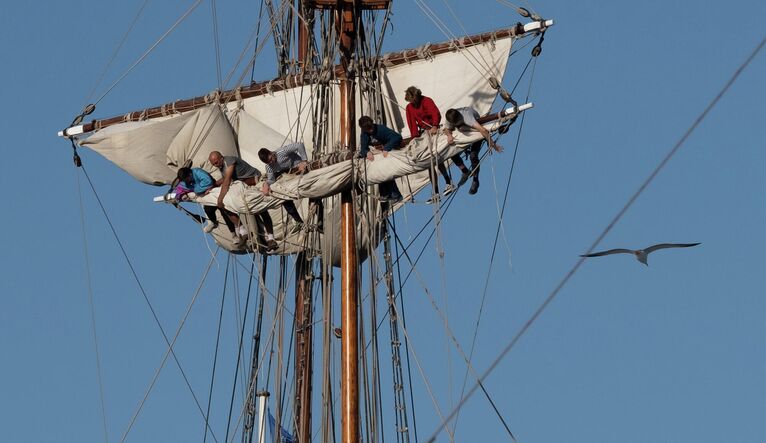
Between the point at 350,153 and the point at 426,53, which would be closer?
the point at 350,153

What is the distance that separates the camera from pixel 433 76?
30.8 m

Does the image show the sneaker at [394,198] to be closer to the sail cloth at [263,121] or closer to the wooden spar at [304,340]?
the sail cloth at [263,121]

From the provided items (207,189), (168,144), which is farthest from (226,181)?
(168,144)

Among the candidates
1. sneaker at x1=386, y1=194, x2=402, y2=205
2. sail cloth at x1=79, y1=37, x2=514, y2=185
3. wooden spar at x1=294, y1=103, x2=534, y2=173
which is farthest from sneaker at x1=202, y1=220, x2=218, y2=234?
sneaker at x1=386, y1=194, x2=402, y2=205

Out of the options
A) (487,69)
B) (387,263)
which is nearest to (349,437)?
(387,263)

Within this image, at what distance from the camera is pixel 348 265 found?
27.1m

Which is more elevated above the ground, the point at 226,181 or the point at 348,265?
the point at 226,181

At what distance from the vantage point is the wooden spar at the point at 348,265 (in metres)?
26.0

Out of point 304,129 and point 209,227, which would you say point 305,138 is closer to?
point 304,129

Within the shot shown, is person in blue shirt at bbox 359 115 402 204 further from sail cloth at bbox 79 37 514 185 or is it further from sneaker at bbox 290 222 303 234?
sail cloth at bbox 79 37 514 185

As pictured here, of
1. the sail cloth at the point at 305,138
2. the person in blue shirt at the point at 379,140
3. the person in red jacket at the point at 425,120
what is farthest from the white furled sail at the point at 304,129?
the person in red jacket at the point at 425,120

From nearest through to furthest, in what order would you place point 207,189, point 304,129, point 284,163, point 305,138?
point 284,163, point 207,189, point 304,129, point 305,138

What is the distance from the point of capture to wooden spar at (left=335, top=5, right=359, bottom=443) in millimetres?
26016

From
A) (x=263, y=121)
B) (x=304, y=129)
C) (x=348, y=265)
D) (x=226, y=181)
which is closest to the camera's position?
(x=348, y=265)
